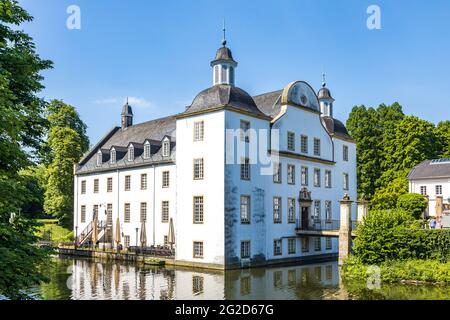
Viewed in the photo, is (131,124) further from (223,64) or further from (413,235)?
(413,235)

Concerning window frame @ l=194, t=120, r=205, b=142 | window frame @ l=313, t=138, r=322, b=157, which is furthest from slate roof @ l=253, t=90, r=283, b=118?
window frame @ l=194, t=120, r=205, b=142

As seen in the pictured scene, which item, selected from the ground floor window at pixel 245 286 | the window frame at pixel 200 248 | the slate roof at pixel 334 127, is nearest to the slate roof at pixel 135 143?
the window frame at pixel 200 248

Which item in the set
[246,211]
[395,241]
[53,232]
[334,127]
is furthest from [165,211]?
[53,232]

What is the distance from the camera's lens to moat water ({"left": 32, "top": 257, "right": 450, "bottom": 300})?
61.8 feet

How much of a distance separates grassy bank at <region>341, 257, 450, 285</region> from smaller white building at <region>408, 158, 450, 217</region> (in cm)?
2711

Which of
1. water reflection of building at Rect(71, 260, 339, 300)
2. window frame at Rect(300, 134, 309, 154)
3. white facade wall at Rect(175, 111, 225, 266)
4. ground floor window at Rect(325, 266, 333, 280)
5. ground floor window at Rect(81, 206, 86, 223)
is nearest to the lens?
water reflection of building at Rect(71, 260, 339, 300)

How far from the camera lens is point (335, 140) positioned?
37969 millimetres

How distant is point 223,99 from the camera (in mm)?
28562

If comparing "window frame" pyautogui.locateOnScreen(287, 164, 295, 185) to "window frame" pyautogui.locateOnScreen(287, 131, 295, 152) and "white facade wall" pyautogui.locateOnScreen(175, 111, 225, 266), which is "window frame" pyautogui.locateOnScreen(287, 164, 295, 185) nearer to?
"window frame" pyautogui.locateOnScreen(287, 131, 295, 152)

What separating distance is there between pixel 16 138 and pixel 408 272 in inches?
701

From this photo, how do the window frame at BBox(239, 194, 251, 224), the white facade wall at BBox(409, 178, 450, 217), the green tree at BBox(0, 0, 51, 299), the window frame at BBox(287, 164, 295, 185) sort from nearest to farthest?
the green tree at BBox(0, 0, 51, 299)
the window frame at BBox(239, 194, 251, 224)
the window frame at BBox(287, 164, 295, 185)
the white facade wall at BBox(409, 178, 450, 217)

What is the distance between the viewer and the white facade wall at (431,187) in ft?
156

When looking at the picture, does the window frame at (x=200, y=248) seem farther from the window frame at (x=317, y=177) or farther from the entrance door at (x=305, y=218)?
the window frame at (x=317, y=177)
